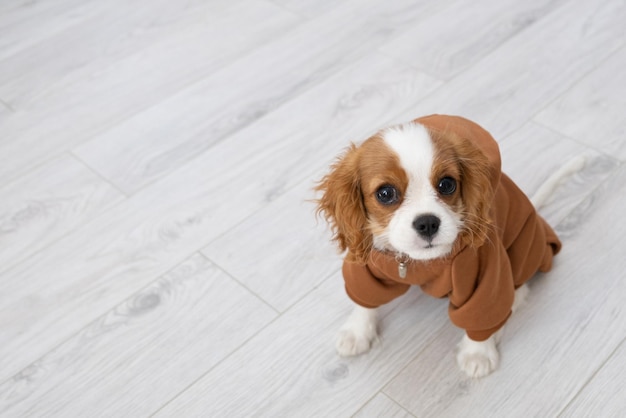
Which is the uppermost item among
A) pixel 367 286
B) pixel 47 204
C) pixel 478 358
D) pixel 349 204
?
pixel 349 204

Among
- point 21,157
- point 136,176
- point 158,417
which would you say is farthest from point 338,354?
point 21,157

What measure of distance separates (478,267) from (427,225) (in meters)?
0.19

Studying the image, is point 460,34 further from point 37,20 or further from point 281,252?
point 37,20

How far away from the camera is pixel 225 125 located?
2125 millimetres

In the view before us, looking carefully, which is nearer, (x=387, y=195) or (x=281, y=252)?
(x=387, y=195)

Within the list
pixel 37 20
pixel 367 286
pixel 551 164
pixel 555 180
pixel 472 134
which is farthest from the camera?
pixel 37 20

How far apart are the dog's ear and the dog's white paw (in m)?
0.25

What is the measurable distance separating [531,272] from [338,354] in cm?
41

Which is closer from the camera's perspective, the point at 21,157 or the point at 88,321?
the point at 88,321

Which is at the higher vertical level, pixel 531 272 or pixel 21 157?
pixel 531 272

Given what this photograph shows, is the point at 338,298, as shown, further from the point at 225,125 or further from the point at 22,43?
the point at 22,43

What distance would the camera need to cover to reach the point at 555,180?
5.70ft

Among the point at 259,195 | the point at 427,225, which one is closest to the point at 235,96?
the point at 259,195

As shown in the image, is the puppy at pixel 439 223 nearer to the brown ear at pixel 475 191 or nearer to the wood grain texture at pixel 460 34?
the brown ear at pixel 475 191
